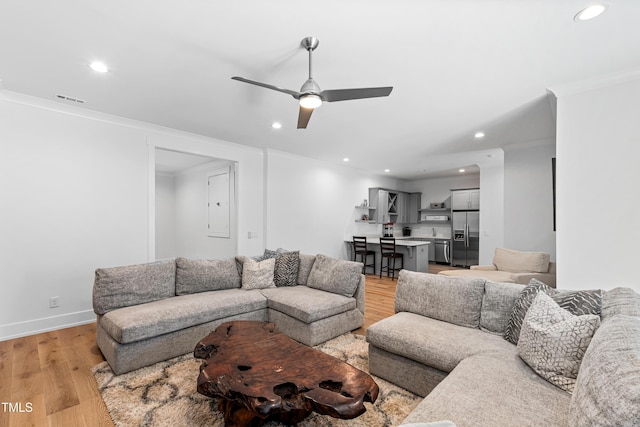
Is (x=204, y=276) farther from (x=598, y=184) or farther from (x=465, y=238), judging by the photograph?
(x=465, y=238)

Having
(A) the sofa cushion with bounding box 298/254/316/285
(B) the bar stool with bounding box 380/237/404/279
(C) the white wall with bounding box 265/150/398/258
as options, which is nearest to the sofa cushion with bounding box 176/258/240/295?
(A) the sofa cushion with bounding box 298/254/316/285

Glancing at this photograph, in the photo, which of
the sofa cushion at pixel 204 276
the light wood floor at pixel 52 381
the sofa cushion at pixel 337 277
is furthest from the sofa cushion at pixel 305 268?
the light wood floor at pixel 52 381

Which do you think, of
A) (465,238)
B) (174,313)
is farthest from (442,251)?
(174,313)

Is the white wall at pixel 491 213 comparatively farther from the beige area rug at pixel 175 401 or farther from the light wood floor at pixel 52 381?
the beige area rug at pixel 175 401

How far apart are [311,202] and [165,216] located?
14.7 feet

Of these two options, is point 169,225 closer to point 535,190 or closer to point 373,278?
point 373,278

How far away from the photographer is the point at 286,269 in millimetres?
3859

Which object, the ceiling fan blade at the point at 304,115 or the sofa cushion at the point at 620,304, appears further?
the ceiling fan blade at the point at 304,115

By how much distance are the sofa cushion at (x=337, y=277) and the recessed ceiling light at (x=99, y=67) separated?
117 inches

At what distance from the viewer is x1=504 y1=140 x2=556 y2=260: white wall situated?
4797mm

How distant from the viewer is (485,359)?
175 cm

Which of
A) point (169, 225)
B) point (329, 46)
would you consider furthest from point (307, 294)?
point (169, 225)

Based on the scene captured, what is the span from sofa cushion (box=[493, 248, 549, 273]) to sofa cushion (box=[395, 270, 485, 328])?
2.50 metres

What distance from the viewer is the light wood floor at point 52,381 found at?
1.92m
